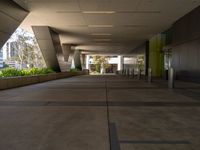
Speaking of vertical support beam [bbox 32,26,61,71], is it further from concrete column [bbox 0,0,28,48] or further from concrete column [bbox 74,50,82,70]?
concrete column [bbox 74,50,82,70]

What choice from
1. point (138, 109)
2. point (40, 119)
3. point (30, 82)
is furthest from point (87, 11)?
point (40, 119)

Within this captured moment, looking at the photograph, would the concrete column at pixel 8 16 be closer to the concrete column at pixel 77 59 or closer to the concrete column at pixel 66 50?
the concrete column at pixel 66 50

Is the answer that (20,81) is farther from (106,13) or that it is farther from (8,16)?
(106,13)

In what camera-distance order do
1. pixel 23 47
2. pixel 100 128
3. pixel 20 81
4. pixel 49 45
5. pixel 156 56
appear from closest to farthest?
pixel 100 128
pixel 20 81
pixel 49 45
pixel 23 47
pixel 156 56

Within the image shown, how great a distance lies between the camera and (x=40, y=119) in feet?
19.8

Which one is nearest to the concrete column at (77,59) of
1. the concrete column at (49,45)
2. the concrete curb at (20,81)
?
the concrete column at (49,45)

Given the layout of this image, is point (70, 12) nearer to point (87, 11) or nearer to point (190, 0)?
point (87, 11)

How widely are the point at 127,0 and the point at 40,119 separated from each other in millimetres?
10288

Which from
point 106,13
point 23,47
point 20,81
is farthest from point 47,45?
point 20,81

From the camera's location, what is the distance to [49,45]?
2606 cm

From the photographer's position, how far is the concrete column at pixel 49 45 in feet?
80.5

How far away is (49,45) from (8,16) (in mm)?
10987

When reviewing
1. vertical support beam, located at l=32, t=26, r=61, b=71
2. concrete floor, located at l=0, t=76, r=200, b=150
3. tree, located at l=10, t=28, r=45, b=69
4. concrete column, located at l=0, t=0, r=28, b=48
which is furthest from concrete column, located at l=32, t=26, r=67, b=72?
concrete floor, located at l=0, t=76, r=200, b=150

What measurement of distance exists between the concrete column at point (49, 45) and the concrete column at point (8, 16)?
7534mm
